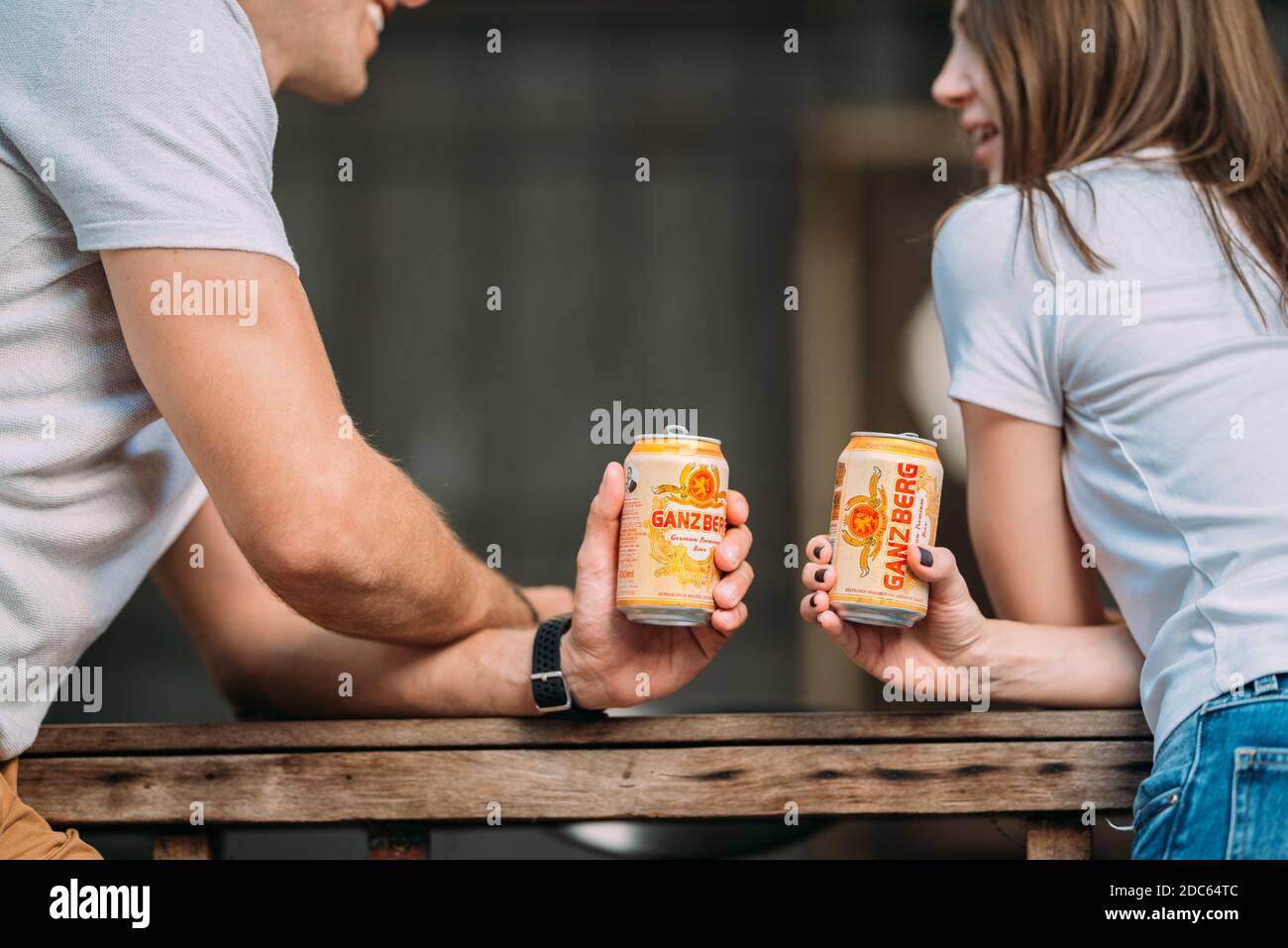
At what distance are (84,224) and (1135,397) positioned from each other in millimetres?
809

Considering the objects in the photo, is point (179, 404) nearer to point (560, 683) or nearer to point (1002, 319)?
point (560, 683)

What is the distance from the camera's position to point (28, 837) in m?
0.93

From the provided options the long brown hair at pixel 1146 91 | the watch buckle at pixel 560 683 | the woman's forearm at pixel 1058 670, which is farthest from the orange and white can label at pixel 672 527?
the long brown hair at pixel 1146 91

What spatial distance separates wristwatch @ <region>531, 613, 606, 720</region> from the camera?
3.38ft

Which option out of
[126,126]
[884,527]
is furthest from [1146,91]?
[126,126]

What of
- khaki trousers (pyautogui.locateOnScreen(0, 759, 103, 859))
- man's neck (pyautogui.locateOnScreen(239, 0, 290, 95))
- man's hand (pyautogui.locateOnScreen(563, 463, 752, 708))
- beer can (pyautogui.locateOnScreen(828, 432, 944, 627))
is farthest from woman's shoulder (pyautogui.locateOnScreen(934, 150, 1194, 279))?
khaki trousers (pyautogui.locateOnScreen(0, 759, 103, 859))

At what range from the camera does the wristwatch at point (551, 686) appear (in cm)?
103

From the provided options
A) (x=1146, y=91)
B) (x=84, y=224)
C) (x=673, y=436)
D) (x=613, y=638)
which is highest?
(x=1146, y=91)

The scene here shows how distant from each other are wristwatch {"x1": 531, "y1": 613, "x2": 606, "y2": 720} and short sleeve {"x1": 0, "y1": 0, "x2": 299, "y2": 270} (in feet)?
1.30

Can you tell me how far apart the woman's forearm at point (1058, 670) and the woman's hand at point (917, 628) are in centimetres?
3

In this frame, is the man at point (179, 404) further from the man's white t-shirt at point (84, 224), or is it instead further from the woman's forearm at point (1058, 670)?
the woman's forearm at point (1058, 670)

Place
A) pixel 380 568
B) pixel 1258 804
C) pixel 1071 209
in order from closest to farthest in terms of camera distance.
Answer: pixel 1258 804
pixel 380 568
pixel 1071 209

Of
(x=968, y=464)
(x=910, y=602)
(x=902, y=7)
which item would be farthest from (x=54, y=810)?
(x=902, y=7)

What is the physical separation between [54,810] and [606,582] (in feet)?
1.59
